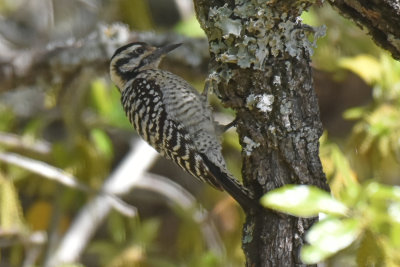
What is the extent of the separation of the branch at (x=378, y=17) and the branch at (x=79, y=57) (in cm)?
266

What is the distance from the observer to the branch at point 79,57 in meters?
5.30

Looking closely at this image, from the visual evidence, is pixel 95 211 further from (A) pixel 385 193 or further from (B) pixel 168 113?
(A) pixel 385 193

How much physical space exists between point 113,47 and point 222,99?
2.40 metres

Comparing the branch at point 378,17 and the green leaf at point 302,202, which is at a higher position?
the branch at point 378,17

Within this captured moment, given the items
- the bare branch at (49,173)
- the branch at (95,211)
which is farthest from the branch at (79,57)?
the branch at (95,211)

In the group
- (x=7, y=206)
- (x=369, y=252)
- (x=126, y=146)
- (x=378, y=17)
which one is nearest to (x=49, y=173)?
(x=7, y=206)

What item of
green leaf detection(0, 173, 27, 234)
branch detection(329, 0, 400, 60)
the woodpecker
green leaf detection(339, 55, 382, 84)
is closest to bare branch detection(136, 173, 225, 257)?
green leaf detection(0, 173, 27, 234)

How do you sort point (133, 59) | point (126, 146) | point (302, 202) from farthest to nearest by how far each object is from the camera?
point (126, 146)
point (133, 59)
point (302, 202)

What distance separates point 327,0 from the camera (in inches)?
110

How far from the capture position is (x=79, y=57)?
530 centimetres

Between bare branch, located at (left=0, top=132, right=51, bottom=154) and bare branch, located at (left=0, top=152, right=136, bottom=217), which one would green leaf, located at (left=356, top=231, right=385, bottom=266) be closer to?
bare branch, located at (left=0, top=152, right=136, bottom=217)

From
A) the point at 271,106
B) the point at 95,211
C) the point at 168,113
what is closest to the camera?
the point at 271,106

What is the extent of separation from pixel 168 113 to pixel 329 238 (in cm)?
238

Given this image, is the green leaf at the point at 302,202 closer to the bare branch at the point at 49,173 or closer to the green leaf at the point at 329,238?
the green leaf at the point at 329,238
